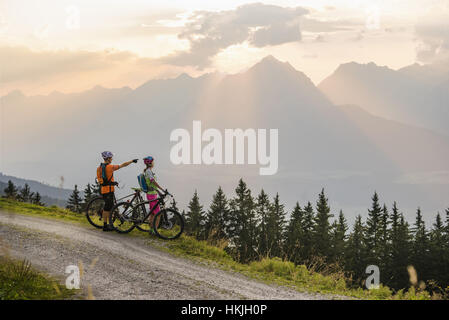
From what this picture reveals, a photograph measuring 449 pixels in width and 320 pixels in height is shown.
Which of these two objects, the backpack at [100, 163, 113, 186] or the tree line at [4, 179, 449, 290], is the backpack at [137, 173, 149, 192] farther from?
the tree line at [4, 179, 449, 290]

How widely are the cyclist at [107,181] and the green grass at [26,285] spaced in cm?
472

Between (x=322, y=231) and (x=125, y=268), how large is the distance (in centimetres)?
8152

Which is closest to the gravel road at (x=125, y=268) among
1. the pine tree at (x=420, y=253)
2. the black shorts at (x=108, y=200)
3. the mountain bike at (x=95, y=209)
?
the black shorts at (x=108, y=200)

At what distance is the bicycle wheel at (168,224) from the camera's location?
45.4 feet

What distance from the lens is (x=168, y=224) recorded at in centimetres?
1412

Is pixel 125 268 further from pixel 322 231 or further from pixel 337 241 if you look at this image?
pixel 337 241

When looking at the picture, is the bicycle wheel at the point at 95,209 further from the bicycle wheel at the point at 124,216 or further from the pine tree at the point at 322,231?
the pine tree at the point at 322,231

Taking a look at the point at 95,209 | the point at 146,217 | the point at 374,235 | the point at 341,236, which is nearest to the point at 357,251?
the point at 374,235

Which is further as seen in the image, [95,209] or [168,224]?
[95,209]
